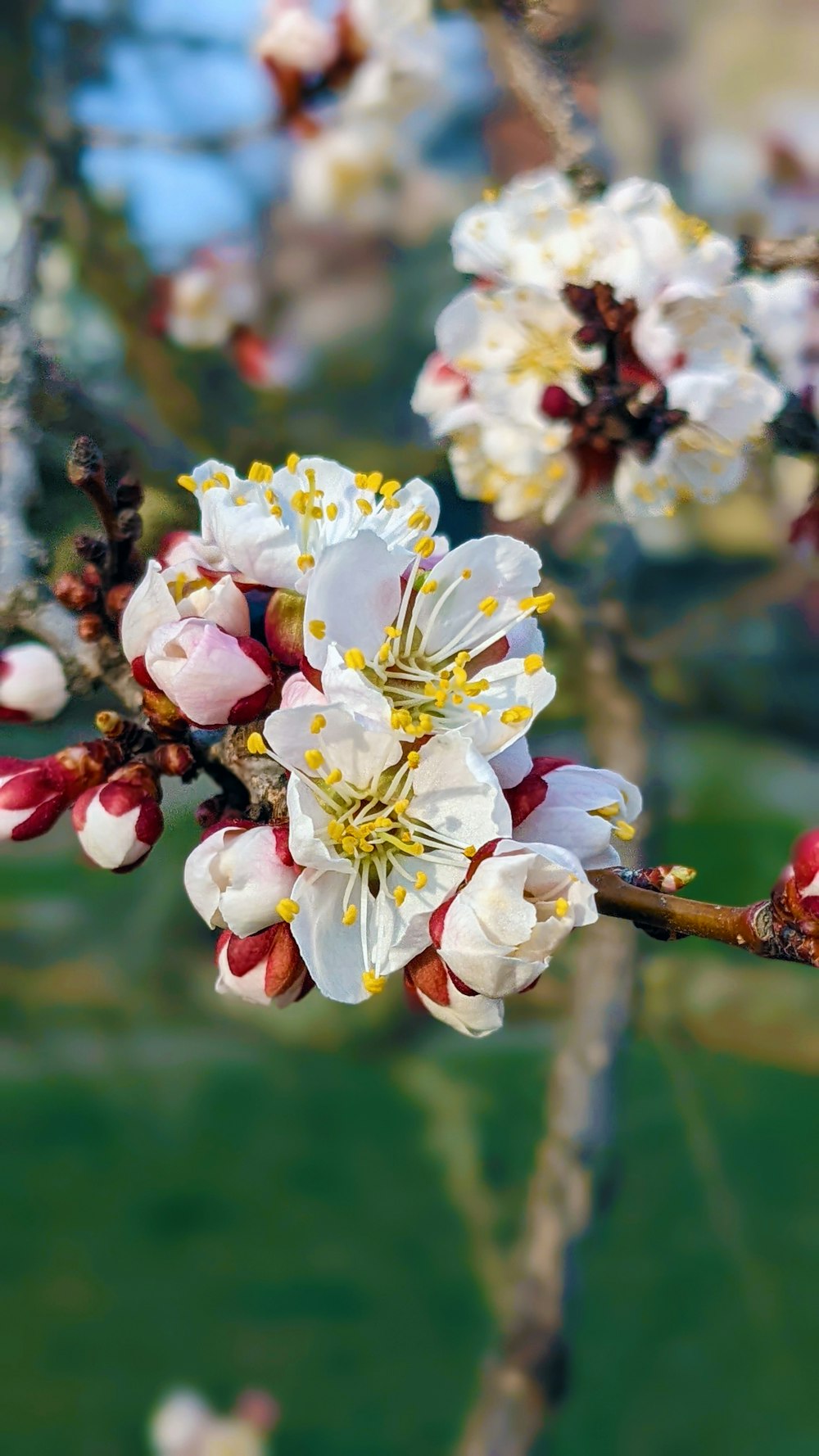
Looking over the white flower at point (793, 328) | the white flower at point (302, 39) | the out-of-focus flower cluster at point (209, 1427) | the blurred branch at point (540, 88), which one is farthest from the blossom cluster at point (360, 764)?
the out-of-focus flower cluster at point (209, 1427)

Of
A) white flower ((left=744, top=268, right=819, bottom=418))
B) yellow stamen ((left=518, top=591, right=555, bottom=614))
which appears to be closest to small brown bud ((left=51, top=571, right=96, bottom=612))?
yellow stamen ((left=518, top=591, right=555, bottom=614))

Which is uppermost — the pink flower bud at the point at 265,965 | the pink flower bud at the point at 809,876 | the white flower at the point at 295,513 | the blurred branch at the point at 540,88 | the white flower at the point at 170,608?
the blurred branch at the point at 540,88

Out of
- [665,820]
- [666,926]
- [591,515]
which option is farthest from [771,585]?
[666,926]

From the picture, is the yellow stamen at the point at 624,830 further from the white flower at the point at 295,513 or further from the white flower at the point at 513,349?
the white flower at the point at 513,349

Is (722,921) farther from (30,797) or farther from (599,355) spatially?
(599,355)

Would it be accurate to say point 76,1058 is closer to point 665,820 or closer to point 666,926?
point 665,820

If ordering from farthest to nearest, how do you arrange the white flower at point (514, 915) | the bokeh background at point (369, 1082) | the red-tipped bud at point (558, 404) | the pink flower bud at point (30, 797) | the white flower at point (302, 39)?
the bokeh background at point (369, 1082), the white flower at point (302, 39), the red-tipped bud at point (558, 404), the pink flower bud at point (30, 797), the white flower at point (514, 915)

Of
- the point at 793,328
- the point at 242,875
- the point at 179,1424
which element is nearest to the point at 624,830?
the point at 242,875
